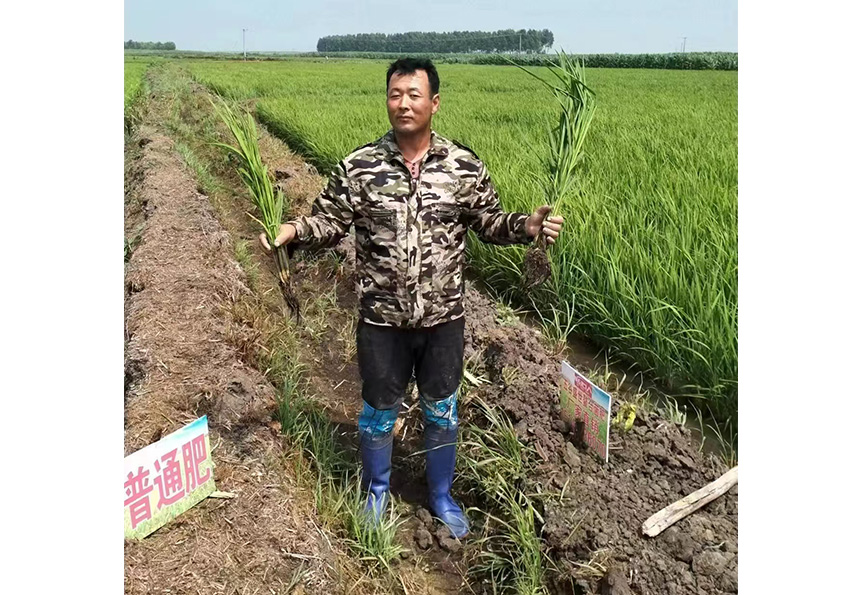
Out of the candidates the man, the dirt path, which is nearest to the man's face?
the man

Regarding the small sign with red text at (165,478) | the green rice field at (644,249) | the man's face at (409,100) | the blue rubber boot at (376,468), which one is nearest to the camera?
the small sign with red text at (165,478)

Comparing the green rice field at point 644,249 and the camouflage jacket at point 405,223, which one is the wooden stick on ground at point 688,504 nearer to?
the green rice field at point 644,249

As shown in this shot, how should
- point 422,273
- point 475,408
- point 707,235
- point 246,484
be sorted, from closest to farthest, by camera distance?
point 422,273 → point 246,484 → point 475,408 → point 707,235

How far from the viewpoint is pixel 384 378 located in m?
1.90

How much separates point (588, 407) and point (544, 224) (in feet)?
2.05

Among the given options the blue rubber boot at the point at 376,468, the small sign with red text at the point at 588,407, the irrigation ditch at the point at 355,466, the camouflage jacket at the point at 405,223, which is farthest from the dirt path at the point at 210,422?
the small sign with red text at the point at 588,407

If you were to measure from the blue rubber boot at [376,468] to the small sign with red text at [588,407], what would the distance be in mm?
634

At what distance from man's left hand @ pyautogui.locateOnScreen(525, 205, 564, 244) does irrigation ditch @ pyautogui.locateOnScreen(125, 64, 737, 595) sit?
0.77 m

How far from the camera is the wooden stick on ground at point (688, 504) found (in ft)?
5.76

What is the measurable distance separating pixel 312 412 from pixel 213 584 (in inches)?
42.2

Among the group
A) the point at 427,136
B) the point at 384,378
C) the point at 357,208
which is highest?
the point at 427,136

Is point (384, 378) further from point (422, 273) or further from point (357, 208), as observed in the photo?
point (357, 208)

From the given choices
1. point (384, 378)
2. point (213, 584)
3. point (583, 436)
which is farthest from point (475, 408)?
point (213, 584)

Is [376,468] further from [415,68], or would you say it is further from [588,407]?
[415,68]
